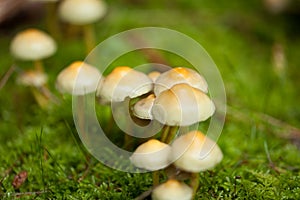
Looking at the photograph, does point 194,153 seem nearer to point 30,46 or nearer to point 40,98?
point 30,46

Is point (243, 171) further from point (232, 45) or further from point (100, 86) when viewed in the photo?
point (232, 45)

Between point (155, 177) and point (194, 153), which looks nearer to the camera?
point (194, 153)

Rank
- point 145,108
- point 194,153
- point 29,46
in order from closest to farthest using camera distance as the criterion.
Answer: point 194,153 < point 145,108 < point 29,46

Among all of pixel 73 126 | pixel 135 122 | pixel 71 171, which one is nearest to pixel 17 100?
pixel 73 126

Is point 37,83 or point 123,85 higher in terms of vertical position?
point 123,85

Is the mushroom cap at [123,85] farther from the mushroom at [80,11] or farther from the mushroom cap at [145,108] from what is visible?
the mushroom at [80,11]

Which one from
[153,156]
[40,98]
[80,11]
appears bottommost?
[40,98]

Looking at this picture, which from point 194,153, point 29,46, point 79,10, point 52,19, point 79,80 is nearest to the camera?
point 194,153

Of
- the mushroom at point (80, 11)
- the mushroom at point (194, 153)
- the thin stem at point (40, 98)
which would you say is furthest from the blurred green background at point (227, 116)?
the mushroom at point (80, 11)

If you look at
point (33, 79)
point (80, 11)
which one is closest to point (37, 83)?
point (33, 79)

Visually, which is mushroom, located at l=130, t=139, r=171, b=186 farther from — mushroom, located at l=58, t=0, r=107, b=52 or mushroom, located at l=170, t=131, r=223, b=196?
mushroom, located at l=58, t=0, r=107, b=52
